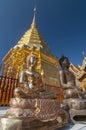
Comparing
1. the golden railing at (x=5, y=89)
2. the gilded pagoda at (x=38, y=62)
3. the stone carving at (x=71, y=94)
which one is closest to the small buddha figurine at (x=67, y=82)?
the stone carving at (x=71, y=94)

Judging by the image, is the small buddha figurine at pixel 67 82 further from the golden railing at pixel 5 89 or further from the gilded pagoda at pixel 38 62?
the gilded pagoda at pixel 38 62

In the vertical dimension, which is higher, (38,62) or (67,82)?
(38,62)

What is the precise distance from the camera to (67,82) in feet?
13.6

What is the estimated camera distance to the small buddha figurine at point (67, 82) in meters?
3.76

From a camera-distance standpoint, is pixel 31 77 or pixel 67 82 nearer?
pixel 31 77

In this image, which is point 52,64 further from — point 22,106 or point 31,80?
point 22,106

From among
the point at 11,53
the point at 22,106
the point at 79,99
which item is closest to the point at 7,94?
the point at 79,99

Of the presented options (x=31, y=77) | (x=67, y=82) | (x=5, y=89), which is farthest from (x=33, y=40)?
(x=31, y=77)

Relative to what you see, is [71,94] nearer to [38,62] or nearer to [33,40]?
[38,62]

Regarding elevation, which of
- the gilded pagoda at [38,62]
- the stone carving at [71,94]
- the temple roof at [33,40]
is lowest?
the stone carving at [71,94]

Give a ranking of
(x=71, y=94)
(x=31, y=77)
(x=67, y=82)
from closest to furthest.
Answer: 1. (x=31, y=77)
2. (x=71, y=94)
3. (x=67, y=82)

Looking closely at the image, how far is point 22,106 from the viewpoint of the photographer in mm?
2385

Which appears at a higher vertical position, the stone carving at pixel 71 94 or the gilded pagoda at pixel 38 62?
the gilded pagoda at pixel 38 62

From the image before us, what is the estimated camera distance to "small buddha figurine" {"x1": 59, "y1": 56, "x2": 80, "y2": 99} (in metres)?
3.76
